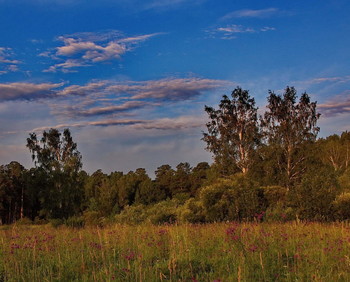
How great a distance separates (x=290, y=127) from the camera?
29578 millimetres

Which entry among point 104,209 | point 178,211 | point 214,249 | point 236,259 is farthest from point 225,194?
point 104,209

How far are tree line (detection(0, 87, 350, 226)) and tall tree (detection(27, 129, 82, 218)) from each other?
102 mm

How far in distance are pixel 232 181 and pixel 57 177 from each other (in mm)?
25806

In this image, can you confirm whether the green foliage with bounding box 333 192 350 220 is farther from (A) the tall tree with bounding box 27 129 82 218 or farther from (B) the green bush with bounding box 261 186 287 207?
(A) the tall tree with bounding box 27 129 82 218

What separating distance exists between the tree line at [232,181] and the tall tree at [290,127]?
8cm

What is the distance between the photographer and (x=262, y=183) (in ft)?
95.8

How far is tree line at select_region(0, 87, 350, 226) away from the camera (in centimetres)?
1562

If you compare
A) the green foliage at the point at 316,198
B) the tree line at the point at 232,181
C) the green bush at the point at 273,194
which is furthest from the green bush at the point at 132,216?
the green foliage at the point at 316,198

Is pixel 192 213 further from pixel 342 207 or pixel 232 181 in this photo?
pixel 342 207

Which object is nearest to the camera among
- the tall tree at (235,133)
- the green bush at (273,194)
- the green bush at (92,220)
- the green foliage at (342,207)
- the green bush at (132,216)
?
the green foliage at (342,207)

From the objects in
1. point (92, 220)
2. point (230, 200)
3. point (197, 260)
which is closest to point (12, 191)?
point (92, 220)

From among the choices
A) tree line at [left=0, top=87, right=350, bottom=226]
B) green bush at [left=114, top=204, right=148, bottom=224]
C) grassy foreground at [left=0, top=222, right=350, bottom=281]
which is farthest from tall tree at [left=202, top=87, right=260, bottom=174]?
grassy foreground at [left=0, top=222, right=350, bottom=281]

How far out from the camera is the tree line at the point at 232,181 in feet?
51.3

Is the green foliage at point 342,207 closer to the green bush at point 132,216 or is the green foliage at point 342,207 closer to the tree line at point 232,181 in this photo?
the tree line at point 232,181
